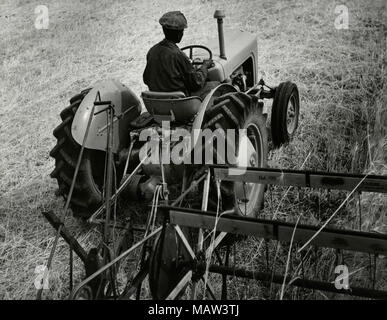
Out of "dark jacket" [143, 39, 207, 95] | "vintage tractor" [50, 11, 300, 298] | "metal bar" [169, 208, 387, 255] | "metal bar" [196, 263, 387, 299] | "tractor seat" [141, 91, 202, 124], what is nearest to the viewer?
"metal bar" [169, 208, 387, 255]

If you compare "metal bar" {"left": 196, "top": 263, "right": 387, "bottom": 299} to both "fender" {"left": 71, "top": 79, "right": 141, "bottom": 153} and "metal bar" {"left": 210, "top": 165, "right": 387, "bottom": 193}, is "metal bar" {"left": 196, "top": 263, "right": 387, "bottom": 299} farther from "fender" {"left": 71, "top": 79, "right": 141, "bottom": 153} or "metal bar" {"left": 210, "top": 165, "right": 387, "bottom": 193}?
"fender" {"left": 71, "top": 79, "right": 141, "bottom": 153}

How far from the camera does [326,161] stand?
452 centimetres

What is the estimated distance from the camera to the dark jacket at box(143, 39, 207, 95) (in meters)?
3.65

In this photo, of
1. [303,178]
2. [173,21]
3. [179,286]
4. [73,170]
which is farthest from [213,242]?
[173,21]

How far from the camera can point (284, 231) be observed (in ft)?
7.59

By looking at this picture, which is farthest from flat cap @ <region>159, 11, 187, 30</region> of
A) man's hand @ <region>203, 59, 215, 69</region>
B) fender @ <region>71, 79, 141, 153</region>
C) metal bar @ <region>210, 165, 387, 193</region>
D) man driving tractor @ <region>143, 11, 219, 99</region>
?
metal bar @ <region>210, 165, 387, 193</region>

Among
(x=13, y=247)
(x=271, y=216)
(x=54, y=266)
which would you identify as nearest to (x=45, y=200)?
(x=13, y=247)

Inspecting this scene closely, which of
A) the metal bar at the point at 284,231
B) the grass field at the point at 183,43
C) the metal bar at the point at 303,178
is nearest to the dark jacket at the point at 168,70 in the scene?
the metal bar at the point at 303,178

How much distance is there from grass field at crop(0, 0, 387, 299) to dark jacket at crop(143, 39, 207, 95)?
1301mm

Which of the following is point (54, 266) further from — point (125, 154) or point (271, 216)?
point (271, 216)

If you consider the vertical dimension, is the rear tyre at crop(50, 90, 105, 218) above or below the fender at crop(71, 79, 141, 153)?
below
